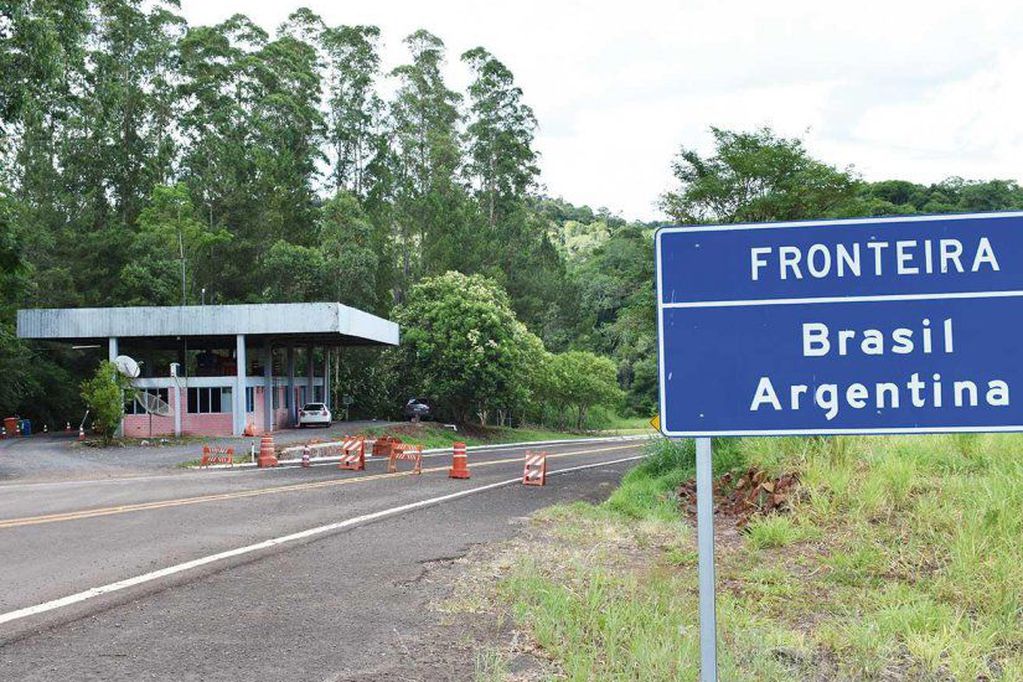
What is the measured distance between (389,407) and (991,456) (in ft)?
164

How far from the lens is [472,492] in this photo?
63.9 feet

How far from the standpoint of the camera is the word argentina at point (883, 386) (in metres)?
4.13

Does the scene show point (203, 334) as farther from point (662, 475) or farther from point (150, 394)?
point (662, 475)

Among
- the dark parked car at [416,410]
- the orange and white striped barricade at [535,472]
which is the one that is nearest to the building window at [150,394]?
the dark parked car at [416,410]

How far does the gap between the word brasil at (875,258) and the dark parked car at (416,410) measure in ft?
169

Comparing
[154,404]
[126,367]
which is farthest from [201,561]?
[154,404]

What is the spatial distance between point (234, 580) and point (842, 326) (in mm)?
7047

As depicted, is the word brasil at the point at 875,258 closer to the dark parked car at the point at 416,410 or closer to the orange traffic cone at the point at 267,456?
the orange traffic cone at the point at 267,456

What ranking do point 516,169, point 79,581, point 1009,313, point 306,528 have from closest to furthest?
1. point 1009,313
2. point 79,581
3. point 306,528
4. point 516,169

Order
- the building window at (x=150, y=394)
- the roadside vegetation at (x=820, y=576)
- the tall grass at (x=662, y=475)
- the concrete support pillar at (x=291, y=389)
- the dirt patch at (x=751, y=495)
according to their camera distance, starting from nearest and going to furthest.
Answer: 1. the roadside vegetation at (x=820, y=576)
2. the dirt patch at (x=751, y=495)
3. the tall grass at (x=662, y=475)
4. the building window at (x=150, y=394)
5. the concrete support pillar at (x=291, y=389)

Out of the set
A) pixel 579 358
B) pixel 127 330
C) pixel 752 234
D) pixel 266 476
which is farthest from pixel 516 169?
pixel 752 234

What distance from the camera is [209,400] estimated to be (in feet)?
143

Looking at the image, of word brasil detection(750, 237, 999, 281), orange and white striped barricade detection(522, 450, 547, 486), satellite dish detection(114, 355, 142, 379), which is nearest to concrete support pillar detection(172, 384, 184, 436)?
satellite dish detection(114, 355, 142, 379)

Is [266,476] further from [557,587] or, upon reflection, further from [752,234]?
[752,234]
